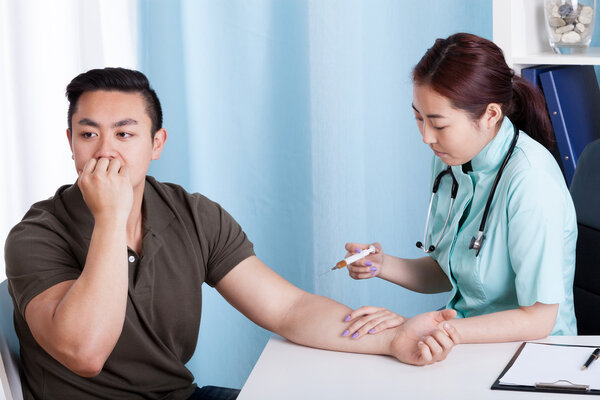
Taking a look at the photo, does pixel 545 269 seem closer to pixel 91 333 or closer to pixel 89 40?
pixel 91 333

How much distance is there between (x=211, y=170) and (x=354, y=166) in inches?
18.3

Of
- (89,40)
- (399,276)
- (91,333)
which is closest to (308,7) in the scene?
(89,40)

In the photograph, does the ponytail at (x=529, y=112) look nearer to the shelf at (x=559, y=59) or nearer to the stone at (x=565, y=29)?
the shelf at (x=559, y=59)

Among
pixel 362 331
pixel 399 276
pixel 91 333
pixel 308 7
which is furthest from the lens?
pixel 308 7

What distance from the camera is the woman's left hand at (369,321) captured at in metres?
1.41

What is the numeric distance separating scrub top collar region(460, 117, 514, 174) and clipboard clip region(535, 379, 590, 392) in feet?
1.77

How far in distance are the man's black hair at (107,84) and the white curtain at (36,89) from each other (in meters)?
0.78

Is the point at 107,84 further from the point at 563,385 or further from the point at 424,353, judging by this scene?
the point at 563,385

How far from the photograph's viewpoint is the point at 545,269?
1.44 m

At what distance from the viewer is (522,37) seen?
2006 millimetres

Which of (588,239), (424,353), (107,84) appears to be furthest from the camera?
(588,239)

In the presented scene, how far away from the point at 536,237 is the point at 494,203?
0.13 meters

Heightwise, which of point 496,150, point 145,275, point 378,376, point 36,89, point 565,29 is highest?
point 565,29

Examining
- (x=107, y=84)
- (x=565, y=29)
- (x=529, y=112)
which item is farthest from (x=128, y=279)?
(x=565, y=29)
